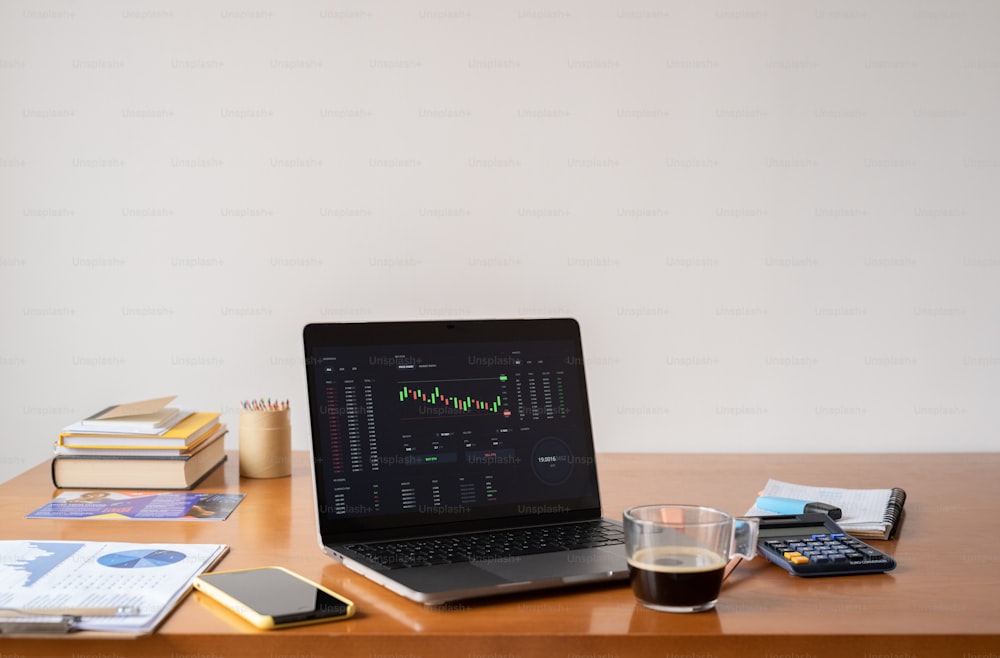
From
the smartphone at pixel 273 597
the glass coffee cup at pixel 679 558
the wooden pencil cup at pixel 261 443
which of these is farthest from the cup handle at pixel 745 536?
the wooden pencil cup at pixel 261 443

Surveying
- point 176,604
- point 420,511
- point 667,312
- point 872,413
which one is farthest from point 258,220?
point 872,413

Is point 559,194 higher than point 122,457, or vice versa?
point 559,194

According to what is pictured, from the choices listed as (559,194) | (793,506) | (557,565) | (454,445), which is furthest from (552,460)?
(559,194)

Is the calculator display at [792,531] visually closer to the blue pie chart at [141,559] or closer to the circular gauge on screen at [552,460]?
the circular gauge on screen at [552,460]

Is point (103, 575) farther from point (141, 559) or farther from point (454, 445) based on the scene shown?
point (454, 445)

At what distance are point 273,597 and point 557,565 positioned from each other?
331mm

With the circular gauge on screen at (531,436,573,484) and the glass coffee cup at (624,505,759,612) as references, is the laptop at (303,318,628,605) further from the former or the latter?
the glass coffee cup at (624,505,759,612)

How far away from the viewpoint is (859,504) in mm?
1508

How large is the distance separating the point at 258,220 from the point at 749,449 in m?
1.31

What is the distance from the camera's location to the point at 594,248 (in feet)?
7.66

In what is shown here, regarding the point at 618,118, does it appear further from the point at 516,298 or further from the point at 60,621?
the point at 60,621

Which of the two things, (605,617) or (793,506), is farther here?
(793,506)

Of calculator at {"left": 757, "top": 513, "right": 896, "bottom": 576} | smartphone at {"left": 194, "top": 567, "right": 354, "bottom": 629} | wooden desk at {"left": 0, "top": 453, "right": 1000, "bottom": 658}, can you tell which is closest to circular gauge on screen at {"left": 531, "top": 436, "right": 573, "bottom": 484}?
wooden desk at {"left": 0, "top": 453, "right": 1000, "bottom": 658}

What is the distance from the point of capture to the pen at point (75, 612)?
3.25 feet
